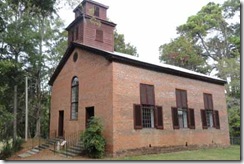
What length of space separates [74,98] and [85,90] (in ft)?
5.97

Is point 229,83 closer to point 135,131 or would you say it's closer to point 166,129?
point 166,129

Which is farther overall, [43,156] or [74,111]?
[74,111]

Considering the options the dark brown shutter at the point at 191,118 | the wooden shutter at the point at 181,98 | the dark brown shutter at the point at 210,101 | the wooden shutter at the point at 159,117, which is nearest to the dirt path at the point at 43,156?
the wooden shutter at the point at 159,117

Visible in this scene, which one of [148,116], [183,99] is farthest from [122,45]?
[148,116]

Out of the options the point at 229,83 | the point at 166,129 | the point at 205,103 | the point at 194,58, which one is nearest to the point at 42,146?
the point at 166,129

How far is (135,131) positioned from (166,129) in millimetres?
2603

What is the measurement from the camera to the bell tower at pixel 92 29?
1881cm

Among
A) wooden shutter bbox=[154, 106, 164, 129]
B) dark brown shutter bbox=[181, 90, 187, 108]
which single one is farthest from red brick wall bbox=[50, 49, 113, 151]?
dark brown shutter bbox=[181, 90, 187, 108]

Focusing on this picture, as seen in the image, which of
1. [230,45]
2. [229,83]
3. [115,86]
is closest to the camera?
[115,86]

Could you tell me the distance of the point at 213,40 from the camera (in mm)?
28453

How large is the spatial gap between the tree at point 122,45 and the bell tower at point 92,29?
12333mm

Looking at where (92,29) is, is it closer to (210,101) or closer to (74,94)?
(74,94)

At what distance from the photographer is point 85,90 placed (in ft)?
52.7

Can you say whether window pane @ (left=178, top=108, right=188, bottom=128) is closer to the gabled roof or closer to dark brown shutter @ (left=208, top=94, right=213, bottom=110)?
the gabled roof
